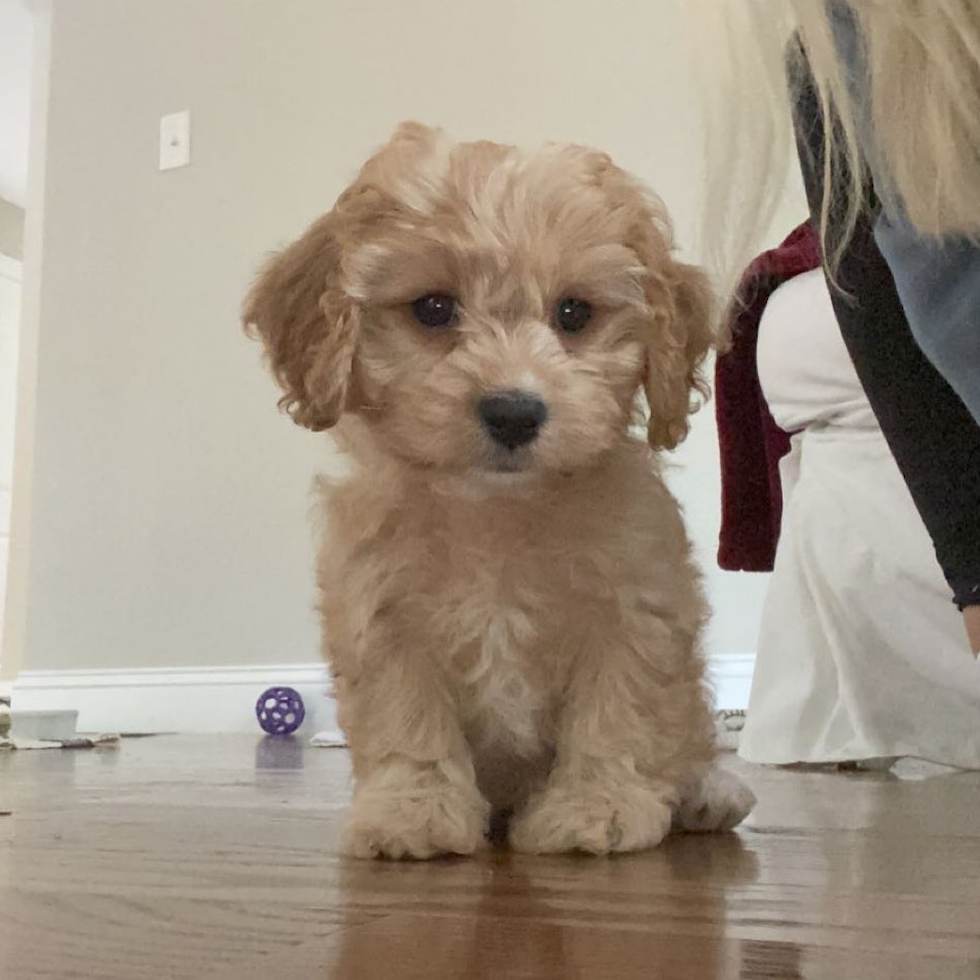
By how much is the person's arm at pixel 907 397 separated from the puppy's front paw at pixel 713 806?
409mm

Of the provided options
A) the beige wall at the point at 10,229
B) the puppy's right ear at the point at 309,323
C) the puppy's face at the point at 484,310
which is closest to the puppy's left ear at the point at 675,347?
the puppy's face at the point at 484,310

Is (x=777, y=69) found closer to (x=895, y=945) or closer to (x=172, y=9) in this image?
(x=895, y=945)

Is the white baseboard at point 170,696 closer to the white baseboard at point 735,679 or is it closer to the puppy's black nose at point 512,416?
the white baseboard at point 735,679

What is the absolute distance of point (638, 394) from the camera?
4.42 feet

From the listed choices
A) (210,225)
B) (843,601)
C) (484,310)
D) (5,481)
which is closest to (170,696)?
(210,225)

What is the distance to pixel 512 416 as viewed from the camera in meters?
1.17

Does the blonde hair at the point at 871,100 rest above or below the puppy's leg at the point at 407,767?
above

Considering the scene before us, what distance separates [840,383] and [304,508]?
2076mm

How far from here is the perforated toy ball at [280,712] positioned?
3.43m

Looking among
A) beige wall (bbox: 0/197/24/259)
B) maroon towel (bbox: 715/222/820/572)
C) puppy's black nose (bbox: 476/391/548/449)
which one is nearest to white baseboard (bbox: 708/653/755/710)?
maroon towel (bbox: 715/222/820/572)

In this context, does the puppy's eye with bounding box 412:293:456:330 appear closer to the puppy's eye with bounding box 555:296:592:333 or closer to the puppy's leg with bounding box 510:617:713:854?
the puppy's eye with bounding box 555:296:592:333

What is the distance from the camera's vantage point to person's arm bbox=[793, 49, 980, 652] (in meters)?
0.97

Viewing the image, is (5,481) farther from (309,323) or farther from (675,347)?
(675,347)

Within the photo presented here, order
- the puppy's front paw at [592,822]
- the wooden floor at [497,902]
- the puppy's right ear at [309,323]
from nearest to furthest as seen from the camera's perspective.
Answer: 1. the wooden floor at [497,902]
2. the puppy's front paw at [592,822]
3. the puppy's right ear at [309,323]
